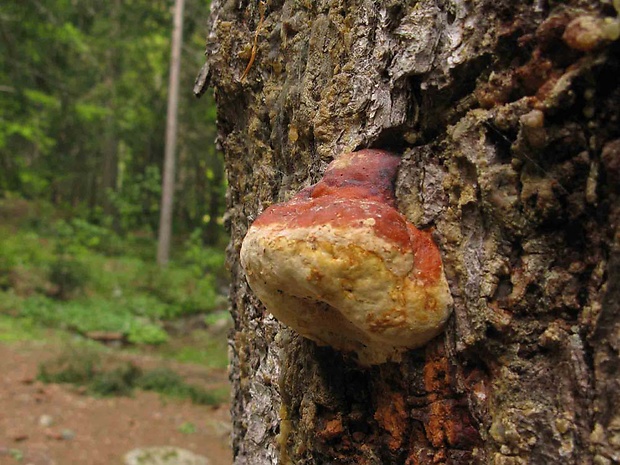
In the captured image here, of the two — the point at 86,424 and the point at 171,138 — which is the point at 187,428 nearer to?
the point at 86,424

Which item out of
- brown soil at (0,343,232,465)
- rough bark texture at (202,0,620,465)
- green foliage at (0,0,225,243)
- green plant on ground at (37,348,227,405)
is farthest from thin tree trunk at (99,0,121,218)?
rough bark texture at (202,0,620,465)

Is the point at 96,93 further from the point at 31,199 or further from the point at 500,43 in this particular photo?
the point at 500,43

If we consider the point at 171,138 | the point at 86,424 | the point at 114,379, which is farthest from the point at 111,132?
Result: the point at 86,424

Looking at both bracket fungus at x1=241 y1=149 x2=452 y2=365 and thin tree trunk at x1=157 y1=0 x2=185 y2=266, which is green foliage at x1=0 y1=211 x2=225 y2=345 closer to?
thin tree trunk at x1=157 y1=0 x2=185 y2=266

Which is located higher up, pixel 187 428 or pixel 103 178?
pixel 103 178

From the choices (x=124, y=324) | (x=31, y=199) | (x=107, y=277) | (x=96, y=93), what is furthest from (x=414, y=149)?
(x=31, y=199)
